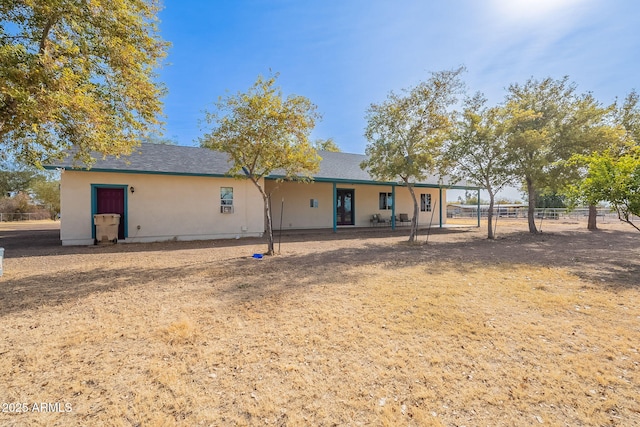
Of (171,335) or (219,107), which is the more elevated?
A: (219,107)

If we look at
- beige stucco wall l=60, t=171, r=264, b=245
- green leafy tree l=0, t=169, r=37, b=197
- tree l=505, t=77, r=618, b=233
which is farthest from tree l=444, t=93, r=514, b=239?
green leafy tree l=0, t=169, r=37, b=197

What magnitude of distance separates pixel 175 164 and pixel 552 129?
53.2 feet

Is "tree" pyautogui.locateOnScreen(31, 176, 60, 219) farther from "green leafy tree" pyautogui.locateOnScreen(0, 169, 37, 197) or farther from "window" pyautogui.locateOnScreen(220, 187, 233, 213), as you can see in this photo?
"window" pyautogui.locateOnScreen(220, 187, 233, 213)

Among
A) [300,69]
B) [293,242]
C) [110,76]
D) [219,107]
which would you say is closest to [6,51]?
[110,76]

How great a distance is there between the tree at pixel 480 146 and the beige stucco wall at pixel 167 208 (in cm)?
855

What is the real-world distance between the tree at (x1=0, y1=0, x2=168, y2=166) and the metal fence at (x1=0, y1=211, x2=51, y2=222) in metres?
29.0

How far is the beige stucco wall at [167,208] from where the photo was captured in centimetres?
1012

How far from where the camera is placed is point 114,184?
10562 millimetres

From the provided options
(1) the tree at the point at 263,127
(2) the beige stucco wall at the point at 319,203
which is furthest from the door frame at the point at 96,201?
(2) the beige stucco wall at the point at 319,203

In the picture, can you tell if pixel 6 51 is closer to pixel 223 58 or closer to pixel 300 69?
pixel 223 58

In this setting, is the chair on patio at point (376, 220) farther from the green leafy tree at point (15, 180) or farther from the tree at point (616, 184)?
the green leafy tree at point (15, 180)

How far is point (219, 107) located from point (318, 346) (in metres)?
6.98

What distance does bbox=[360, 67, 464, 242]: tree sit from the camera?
406 inches

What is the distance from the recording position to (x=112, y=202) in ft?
35.1
